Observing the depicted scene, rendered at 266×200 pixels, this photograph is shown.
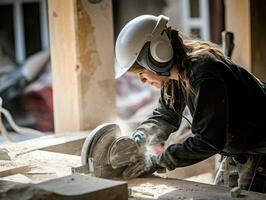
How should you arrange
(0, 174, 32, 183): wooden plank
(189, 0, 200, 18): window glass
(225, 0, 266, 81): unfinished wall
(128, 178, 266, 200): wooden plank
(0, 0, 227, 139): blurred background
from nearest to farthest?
(128, 178, 266, 200): wooden plank < (0, 174, 32, 183): wooden plank < (225, 0, 266, 81): unfinished wall < (0, 0, 227, 139): blurred background < (189, 0, 200, 18): window glass

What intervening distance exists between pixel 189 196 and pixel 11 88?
25.6 ft

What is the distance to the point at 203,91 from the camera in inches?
163

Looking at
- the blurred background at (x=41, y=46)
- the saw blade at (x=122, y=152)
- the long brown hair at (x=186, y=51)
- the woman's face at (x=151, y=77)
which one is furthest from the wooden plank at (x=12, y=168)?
the blurred background at (x=41, y=46)

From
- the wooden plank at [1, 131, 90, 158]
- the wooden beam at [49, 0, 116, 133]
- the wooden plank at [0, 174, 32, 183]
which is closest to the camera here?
the wooden plank at [0, 174, 32, 183]

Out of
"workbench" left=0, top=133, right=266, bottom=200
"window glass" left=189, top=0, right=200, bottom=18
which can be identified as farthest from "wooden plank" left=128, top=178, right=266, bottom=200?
"window glass" left=189, top=0, right=200, bottom=18

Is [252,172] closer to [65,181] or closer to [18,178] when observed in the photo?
[65,181]

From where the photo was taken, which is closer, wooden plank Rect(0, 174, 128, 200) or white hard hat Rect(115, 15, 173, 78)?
wooden plank Rect(0, 174, 128, 200)

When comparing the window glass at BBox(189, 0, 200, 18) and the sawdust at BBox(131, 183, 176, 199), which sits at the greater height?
the window glass at BBox(189, 0, 200, 18)

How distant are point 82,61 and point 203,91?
2348 mm

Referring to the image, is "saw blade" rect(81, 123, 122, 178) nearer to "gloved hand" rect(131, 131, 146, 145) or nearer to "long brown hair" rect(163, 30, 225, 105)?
"gloved hand" rect(131, 131, 146, 145)

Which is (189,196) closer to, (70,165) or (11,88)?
(70,165)

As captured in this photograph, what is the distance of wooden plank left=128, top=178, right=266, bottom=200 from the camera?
434cm

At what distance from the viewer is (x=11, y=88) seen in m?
11.8

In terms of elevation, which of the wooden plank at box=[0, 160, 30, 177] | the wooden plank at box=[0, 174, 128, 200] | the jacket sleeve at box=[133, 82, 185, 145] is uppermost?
the jacket sleeve at box=[133, 82, 185, 145]
